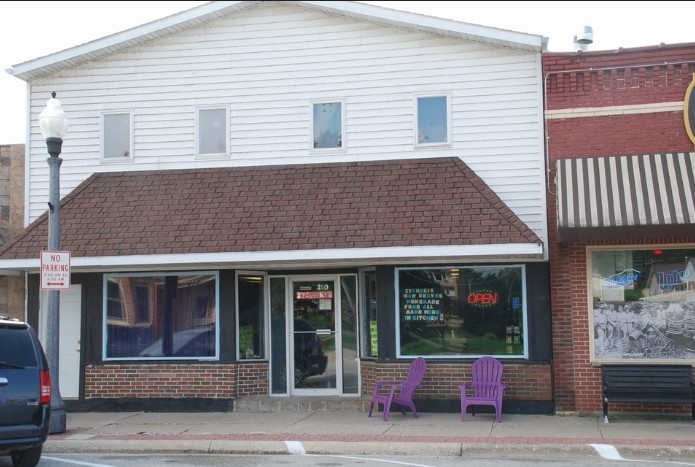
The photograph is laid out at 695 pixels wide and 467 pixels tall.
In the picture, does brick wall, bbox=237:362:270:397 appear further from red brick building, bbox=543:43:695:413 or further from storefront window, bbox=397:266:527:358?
red brick building, bbox=543:43:695:413

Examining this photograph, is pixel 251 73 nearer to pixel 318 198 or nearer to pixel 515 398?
pixel 318 198

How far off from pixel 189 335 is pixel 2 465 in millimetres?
4809

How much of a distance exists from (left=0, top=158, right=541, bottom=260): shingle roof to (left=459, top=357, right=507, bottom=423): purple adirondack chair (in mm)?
1930

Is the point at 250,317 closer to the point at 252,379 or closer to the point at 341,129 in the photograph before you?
the point at 252,379

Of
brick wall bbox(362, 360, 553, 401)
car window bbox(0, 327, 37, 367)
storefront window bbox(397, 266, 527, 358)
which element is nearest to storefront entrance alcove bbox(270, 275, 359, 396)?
brick wall bbox(362, 360, 553, 401)

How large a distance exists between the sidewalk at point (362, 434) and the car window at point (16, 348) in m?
2.41

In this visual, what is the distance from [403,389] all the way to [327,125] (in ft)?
15.7

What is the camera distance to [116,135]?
15.8m

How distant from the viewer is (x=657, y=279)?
13.4m

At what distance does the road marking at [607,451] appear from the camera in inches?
412

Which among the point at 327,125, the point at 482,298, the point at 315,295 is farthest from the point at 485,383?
the point at 327,125

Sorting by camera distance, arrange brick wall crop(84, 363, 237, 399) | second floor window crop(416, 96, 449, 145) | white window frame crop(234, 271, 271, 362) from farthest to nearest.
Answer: white window frame crop(234, 271, 271, 362) → second floor window crop(416, 96, 449, 145) → brick wall crop(84, 363, 237, 399)

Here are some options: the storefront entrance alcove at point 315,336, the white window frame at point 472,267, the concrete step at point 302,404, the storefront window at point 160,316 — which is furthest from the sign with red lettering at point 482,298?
the storefront window at point 160,316

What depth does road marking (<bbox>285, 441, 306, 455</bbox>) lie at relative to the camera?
11.2m
